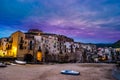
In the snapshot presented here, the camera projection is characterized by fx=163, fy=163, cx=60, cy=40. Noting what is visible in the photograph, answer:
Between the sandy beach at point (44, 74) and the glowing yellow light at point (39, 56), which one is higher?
the glowing yellow light at point (39, 56)

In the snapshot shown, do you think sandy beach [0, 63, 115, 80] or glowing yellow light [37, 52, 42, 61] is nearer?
sandy beach [0, 63, 115, 80]

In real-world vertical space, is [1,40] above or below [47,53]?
above

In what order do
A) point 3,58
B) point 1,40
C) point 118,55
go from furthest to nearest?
point 118,55 → point 1,40 → point 3,58

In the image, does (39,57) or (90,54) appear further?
(90,54)

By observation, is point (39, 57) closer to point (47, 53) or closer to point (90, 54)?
point (47, 53)

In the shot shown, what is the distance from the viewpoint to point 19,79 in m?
20.8

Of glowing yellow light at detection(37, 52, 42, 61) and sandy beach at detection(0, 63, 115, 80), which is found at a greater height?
glowing yellow light at detection(37, 52, 42, 61)

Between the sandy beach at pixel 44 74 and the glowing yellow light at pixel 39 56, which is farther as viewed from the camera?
the glowing yellow light at pixel 39 56

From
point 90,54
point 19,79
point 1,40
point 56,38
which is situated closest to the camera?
point 19,79

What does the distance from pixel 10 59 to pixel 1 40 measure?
14.1 metres

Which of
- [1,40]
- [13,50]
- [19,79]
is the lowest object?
[19,79]

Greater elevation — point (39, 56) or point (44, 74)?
point (39, 56)

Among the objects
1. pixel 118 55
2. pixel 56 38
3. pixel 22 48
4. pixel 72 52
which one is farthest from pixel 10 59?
pixel 118 55

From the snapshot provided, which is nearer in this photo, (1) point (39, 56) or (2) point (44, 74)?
(2) point (44, 74)
